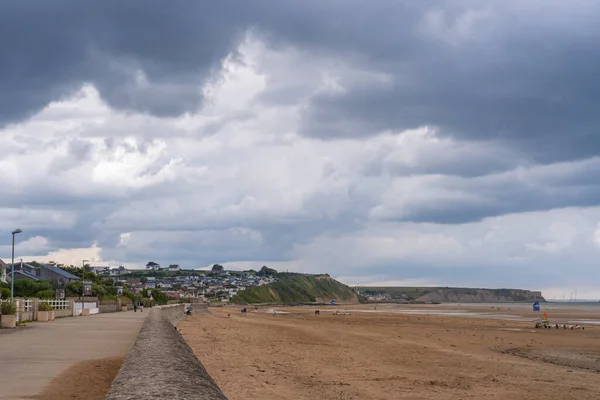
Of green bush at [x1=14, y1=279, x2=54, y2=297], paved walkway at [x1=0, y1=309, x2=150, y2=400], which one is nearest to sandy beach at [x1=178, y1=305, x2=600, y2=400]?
paved walkway at [x1=0, y1=309, x2=150, y2=400]

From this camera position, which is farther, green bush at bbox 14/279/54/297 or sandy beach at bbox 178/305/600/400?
green bush at bbox 14/279/54/297

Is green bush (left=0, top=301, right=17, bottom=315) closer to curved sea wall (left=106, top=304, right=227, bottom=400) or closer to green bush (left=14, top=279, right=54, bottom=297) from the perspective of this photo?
curved sea wall (left=106, top=304, right=227, bottom=400)

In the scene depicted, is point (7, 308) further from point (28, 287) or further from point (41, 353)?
point (28, 287)

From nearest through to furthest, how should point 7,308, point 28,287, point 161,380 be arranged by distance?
point 161,380
point 7,308
point 28,287

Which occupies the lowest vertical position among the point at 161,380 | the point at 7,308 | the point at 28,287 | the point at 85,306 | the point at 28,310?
the point at 85,306

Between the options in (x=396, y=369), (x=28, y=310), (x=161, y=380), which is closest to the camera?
(x=161, y=380)

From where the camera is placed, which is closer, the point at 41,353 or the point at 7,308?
the point at 41,353

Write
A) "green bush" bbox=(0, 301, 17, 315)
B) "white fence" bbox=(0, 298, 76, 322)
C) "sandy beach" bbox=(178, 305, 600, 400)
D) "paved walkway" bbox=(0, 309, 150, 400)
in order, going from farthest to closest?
"white fence" bbox=(0, 298, 76, 322)
"green bush" bbox=(0, 301, 17, 315)
"sandy beach" bbox=(178, 305, 600, 400)
"paved walkway" bbox=(0, 309, 150, 400)

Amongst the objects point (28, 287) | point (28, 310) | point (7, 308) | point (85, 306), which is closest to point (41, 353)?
point (7, 308)

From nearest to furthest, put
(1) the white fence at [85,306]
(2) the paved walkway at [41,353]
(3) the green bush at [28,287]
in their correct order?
(2) the paved walkway at [41,353], (1) the white fence at [85,306], (3) the green bush at [28,287]

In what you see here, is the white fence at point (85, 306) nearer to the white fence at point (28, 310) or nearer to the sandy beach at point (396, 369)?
the white fence at point (28, 310)

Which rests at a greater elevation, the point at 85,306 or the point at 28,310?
the point at 28,310

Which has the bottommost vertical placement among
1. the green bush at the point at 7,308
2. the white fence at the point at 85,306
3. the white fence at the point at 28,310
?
the white fence at the point at 85,306

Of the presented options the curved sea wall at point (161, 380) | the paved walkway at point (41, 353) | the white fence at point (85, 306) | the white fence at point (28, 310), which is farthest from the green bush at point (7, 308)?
the curved sea wall at point (161, 380)
